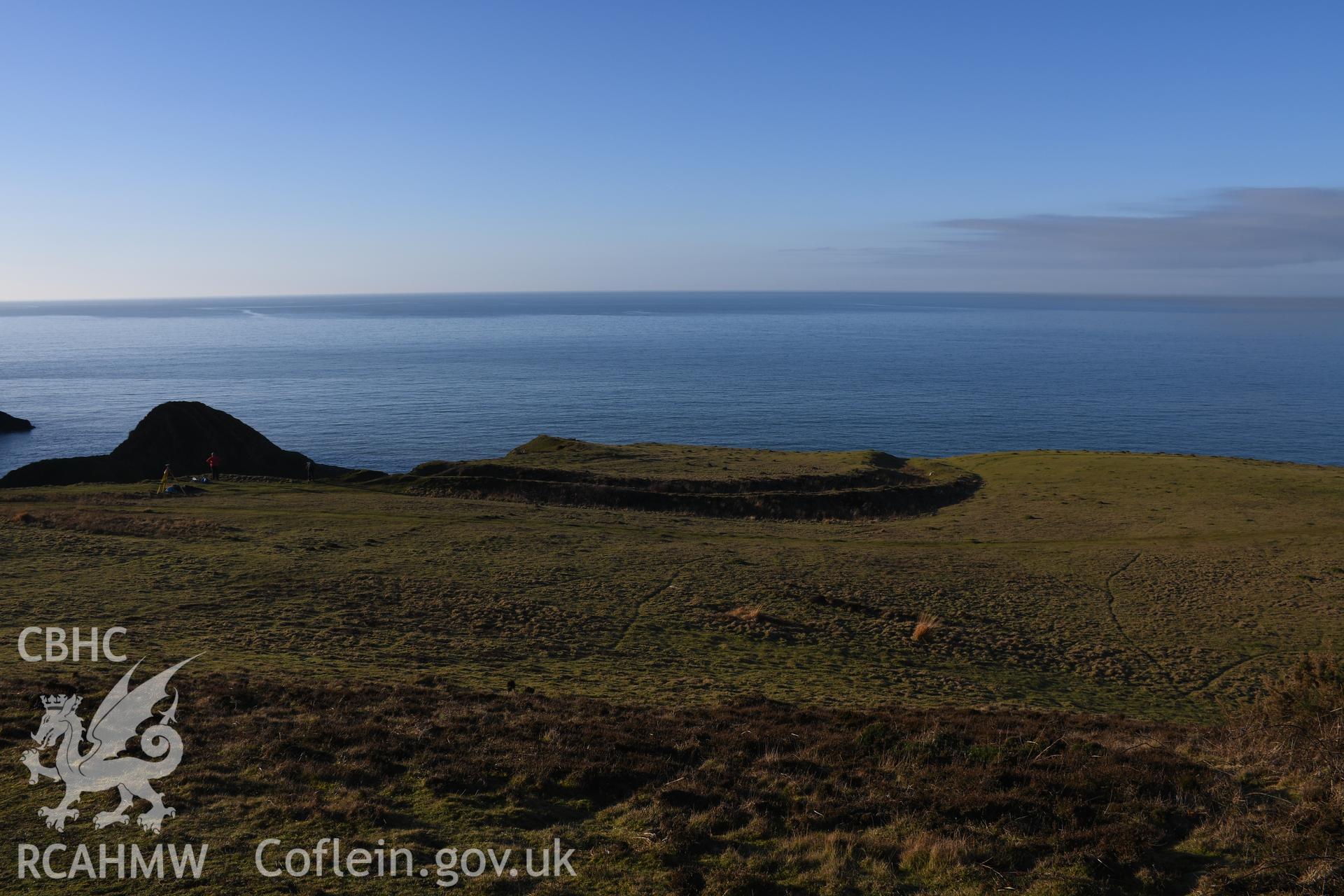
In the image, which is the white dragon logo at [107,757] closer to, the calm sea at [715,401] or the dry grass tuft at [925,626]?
the dry grass tuft at [925,626]

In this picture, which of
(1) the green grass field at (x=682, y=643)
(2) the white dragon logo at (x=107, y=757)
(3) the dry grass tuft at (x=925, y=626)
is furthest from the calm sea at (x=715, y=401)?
(2) the white dragon logo at (x=107, y=757)

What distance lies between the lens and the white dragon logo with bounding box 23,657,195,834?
10969 mm

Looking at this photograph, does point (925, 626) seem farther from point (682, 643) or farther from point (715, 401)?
point (715, 401)

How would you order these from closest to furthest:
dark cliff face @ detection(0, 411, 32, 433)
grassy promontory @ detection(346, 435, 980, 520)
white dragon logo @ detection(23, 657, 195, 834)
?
1. white dragon logo @ detection(23, 657, 195, 834)
2. grassy promontory @ detection(346, 435, 980, 520)
3. dark cliff face @ detection(0, 411, 32, 433)

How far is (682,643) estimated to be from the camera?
1001 inches

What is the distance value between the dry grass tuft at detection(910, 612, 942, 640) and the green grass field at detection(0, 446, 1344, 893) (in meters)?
0.25

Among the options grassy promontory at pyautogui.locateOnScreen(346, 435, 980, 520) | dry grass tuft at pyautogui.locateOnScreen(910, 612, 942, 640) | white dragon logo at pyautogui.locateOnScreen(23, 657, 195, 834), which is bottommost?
dry grass tuft at pyautogui.locateOnScreen(910, 612, 942, 640)

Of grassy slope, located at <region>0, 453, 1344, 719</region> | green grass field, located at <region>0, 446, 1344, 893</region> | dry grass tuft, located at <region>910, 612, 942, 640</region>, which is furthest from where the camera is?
dry grass tuft, located at <region>910, 612, 942, 640</region>

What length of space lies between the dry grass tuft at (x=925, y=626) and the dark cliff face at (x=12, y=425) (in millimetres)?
106128

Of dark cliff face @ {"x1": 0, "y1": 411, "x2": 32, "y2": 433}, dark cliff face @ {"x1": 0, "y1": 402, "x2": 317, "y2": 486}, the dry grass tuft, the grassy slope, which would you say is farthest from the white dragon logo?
dark cliff face @ {"x1": 0, "y1": 411, "x2": 32, "y2": 433}

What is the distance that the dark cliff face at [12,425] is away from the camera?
3789 inches

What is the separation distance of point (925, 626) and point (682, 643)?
7.93 m

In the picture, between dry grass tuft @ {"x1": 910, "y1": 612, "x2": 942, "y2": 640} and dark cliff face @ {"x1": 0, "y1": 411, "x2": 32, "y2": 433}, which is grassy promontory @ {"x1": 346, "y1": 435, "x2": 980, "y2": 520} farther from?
dark cliff face @ {"x1": 0, "y1": 411, "x2": 32, "y2": 433}

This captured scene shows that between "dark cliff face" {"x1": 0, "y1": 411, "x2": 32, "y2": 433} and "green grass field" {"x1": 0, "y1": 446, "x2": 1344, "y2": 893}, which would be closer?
"green grass field" {"x1": 0, "y1": 446, "x2": 1344, "y2": 893}
